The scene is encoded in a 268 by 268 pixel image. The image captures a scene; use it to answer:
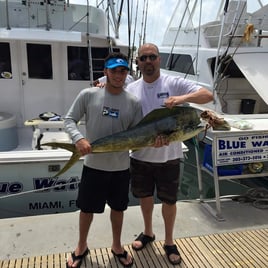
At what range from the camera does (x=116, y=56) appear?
2209mm

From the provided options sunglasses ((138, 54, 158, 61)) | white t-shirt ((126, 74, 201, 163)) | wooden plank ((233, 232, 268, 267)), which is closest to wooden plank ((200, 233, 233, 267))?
wooden plank ((233, 232, 268, 267))

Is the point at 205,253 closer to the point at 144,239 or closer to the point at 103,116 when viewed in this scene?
the point at 144,239

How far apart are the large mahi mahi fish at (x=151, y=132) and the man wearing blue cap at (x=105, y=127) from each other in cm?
11

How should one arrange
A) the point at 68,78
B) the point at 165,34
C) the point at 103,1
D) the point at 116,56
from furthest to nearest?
1. the point at 165,34
2. the point at 103,1
3. the point at 68,78
4. the point at 116,56

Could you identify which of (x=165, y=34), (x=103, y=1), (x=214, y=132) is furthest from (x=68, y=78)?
(x=165, y=34)

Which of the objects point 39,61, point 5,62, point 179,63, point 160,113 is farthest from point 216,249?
point 179,63

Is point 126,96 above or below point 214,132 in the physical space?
above

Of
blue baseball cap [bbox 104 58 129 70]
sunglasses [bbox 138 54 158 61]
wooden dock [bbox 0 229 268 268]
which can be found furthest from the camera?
wooden dock [bbox 0 229 268 268]

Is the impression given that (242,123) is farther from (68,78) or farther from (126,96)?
(68,78)

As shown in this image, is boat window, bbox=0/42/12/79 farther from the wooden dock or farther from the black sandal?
the black sandal

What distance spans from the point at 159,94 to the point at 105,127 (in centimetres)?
50

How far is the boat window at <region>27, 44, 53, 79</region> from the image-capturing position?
5.43 meters

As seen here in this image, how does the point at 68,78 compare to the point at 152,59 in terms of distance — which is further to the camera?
the point at 68,78

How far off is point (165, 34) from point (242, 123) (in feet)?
32.4
